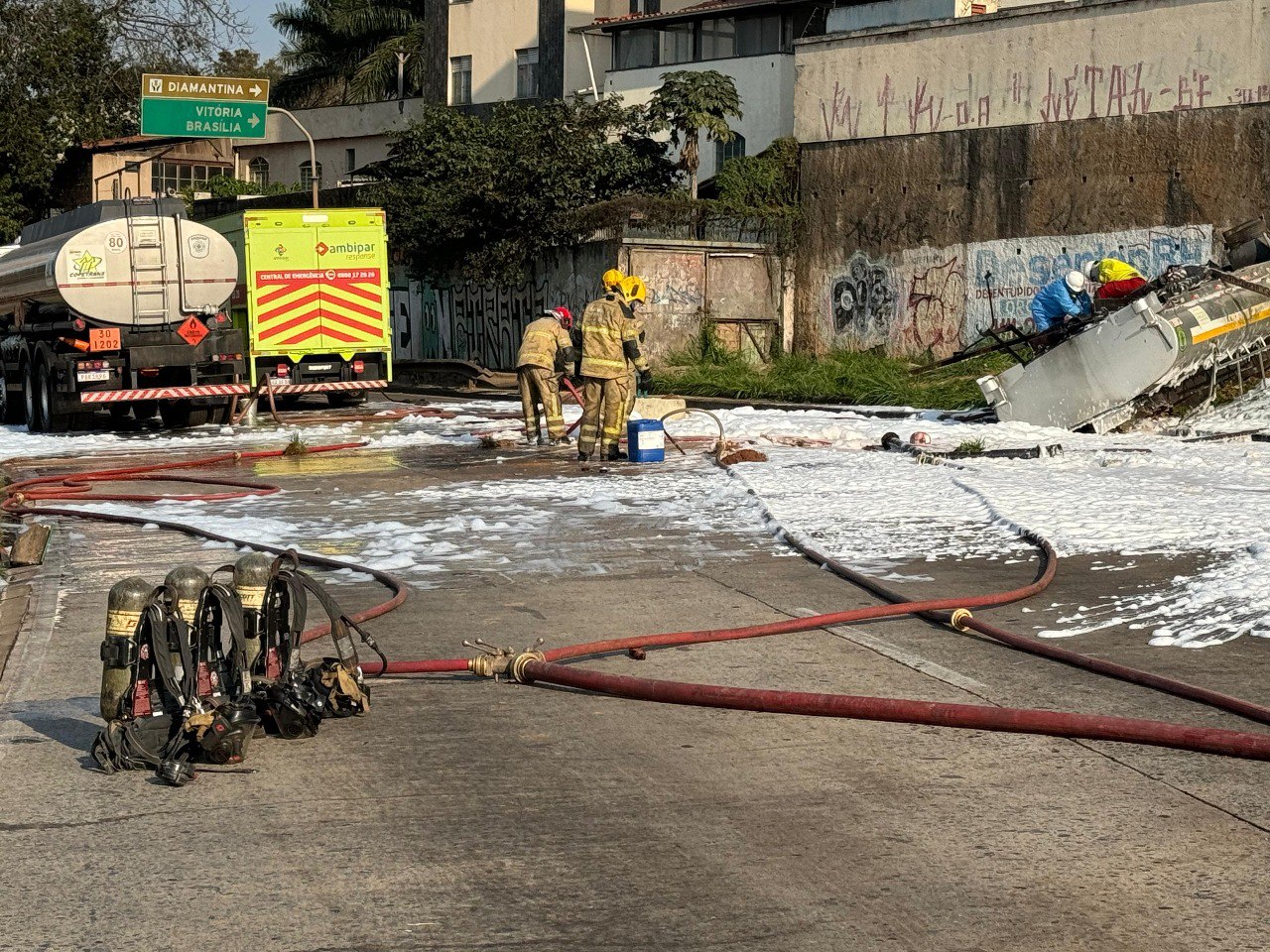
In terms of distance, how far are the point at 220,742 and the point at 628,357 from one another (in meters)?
10.4

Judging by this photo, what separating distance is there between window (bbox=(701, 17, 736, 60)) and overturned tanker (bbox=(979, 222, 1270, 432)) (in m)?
24.1

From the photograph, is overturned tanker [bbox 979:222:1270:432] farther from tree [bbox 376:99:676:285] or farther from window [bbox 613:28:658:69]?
window [bbox 613:28:658:69]

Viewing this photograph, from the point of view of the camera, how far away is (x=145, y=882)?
4312 millimetres

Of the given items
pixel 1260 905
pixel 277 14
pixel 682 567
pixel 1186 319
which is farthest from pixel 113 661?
pixel 277 14

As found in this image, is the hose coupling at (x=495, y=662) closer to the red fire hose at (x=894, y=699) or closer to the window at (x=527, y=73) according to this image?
the red fire hose at (x=894, y=699)

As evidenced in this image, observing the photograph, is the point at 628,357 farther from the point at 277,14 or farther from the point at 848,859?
the point at 277,14

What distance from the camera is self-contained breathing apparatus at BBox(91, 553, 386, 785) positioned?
17.5 feet

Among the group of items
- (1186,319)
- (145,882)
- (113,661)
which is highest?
(1186,319)

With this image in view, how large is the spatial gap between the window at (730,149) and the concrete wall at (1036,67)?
758cm

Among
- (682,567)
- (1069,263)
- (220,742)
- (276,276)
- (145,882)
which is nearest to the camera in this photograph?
(145,882)

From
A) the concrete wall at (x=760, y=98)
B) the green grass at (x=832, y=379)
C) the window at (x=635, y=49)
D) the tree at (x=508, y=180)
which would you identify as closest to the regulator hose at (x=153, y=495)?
the green grass at (x=832, y=379)

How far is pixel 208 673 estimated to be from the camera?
5508mm

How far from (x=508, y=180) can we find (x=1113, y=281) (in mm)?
17974

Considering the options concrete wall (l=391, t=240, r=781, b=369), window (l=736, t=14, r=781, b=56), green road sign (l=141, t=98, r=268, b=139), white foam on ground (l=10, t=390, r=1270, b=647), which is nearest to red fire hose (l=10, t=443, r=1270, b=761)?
white foam on ground (l=10, t=390, r=1270, b=647)
